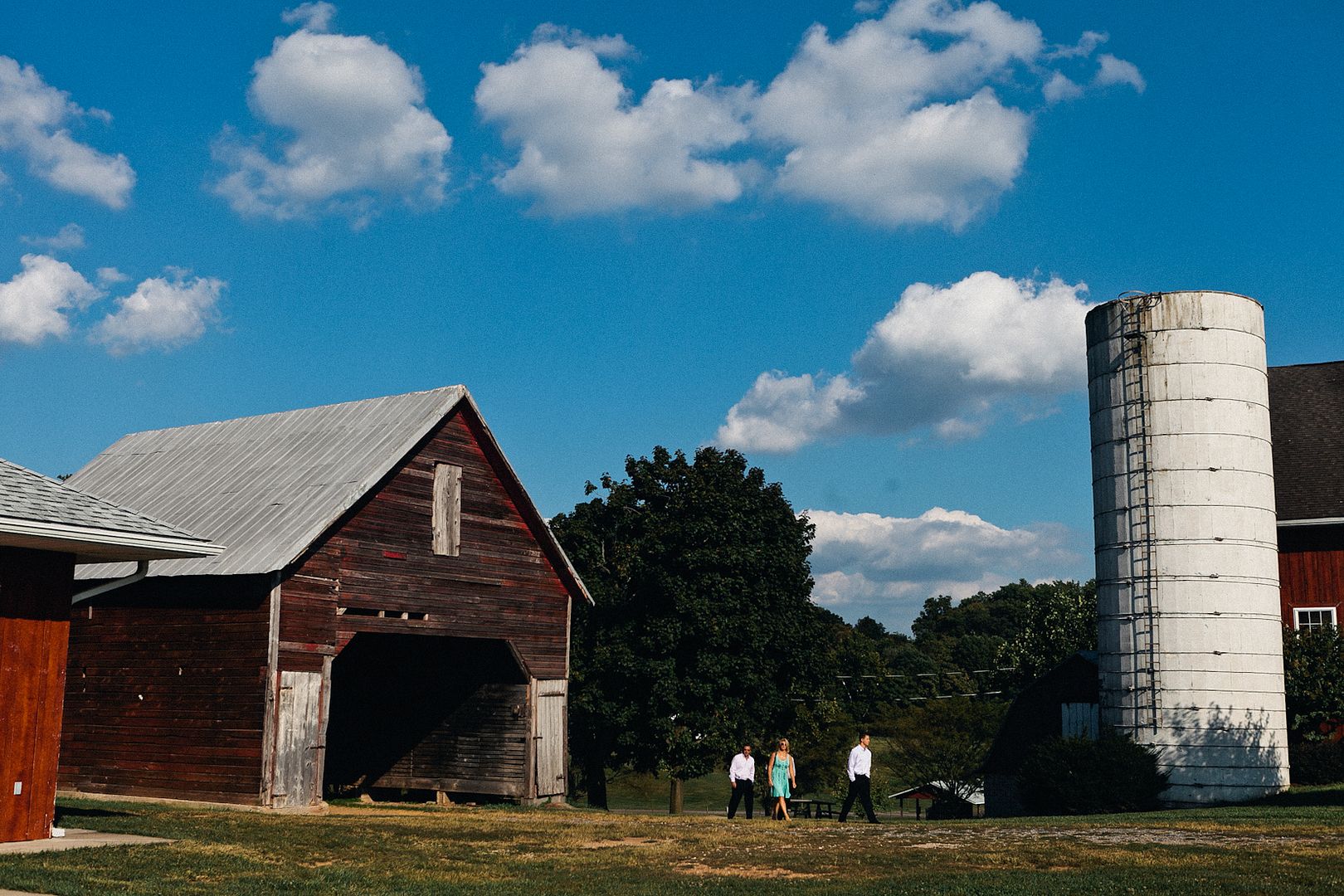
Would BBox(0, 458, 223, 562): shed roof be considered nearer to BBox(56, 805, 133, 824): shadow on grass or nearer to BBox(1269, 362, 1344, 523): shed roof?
BBox(56, 805, 133, 824): shadow on grass

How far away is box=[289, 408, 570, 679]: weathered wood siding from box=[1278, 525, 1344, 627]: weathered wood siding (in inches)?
777

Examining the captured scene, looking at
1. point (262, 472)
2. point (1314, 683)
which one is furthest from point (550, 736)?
point (1314, 683)

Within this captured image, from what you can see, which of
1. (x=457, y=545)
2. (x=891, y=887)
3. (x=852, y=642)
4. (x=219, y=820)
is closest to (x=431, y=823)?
(x=219, y=820)

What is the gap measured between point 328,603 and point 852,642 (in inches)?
1548

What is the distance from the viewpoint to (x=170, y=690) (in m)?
26.2

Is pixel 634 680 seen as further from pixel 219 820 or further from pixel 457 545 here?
pixel 219 820

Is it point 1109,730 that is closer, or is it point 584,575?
point 1109,730

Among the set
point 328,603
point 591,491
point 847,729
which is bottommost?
point 847,729

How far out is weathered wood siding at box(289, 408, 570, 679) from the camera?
1032 inches

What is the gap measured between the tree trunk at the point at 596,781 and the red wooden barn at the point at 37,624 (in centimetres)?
2771

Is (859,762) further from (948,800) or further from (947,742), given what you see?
(947,742)

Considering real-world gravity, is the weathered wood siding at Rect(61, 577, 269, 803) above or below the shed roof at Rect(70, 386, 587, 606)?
below

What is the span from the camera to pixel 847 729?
6197 cm

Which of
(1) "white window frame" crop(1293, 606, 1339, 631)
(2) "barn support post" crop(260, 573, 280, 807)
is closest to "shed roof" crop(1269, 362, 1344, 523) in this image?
(1) "white window frame" crop(1293, 606, 1339, 631)
